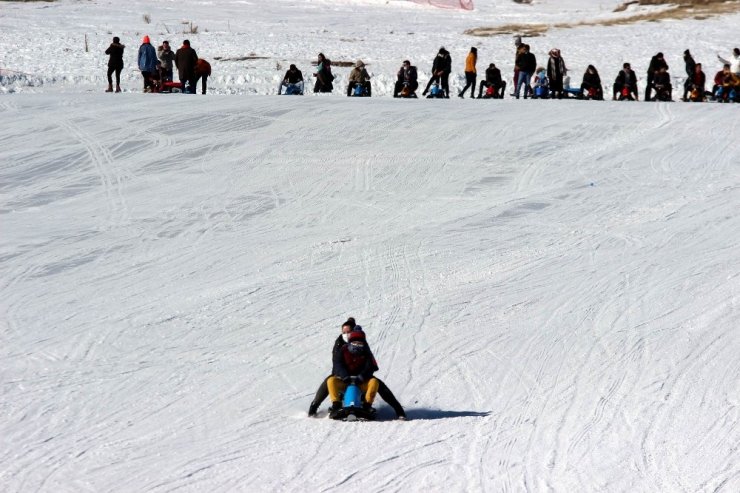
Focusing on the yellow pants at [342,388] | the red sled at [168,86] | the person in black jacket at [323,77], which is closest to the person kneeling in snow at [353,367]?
the yellow pants at [342,388]

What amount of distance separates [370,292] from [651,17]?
33.4 m

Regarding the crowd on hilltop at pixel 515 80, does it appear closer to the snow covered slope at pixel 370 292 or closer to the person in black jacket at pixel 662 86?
the person in black jacket at pixel 662 86

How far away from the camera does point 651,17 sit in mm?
43000

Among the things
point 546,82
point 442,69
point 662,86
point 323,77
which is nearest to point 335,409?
point 442,69

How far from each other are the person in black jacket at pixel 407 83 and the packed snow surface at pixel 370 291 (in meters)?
2.68

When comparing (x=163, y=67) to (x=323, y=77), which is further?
(x=323, y=77)

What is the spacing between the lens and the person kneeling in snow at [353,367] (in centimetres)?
889

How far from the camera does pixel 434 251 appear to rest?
14.4 m

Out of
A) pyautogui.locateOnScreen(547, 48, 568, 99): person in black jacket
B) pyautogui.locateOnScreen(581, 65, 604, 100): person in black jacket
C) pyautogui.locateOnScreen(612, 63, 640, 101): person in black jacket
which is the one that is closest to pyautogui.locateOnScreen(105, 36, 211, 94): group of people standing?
pyautogui.locateOnScreen(547, 48, 568, 99): person in black jacket

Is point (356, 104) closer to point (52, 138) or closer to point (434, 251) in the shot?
point (52, 138)

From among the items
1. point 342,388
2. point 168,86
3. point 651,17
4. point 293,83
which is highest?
point 651,17

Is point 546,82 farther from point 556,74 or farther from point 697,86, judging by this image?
point 697,86

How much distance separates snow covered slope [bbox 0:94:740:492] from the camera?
8078 mm

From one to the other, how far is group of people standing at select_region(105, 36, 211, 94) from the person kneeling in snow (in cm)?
1676
